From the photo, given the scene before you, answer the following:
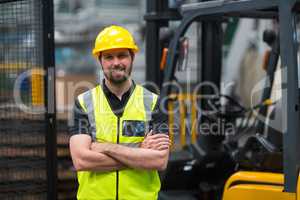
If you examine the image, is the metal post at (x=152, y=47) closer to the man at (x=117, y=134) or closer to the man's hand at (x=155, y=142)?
the man at (x=117, y=134)

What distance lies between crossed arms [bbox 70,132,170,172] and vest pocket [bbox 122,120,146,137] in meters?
0.05

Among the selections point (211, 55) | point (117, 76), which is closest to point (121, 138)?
point (117, 76)

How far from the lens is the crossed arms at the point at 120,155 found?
279cm

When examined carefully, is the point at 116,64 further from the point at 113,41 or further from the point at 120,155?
the point at 120,155

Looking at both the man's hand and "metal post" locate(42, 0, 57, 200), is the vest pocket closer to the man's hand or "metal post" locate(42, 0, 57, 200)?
the man's hand

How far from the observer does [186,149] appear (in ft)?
17.2

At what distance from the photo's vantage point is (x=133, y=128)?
114 inches

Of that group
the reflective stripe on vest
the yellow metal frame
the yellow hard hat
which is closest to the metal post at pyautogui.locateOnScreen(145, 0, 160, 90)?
the yellow metal frame

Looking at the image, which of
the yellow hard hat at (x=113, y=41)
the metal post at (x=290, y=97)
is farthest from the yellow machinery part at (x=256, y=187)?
the yellow hard hat at (x=113, y=41)

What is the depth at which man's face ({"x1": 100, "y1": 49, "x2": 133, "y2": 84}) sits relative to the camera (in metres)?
2.90

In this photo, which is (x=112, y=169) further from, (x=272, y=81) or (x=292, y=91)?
(x=272, y=81)

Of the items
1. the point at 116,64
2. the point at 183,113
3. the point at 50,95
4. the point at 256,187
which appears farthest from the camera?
the point at 183,113

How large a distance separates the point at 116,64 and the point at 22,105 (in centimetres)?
117

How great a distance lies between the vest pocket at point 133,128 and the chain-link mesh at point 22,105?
1.02 meters
